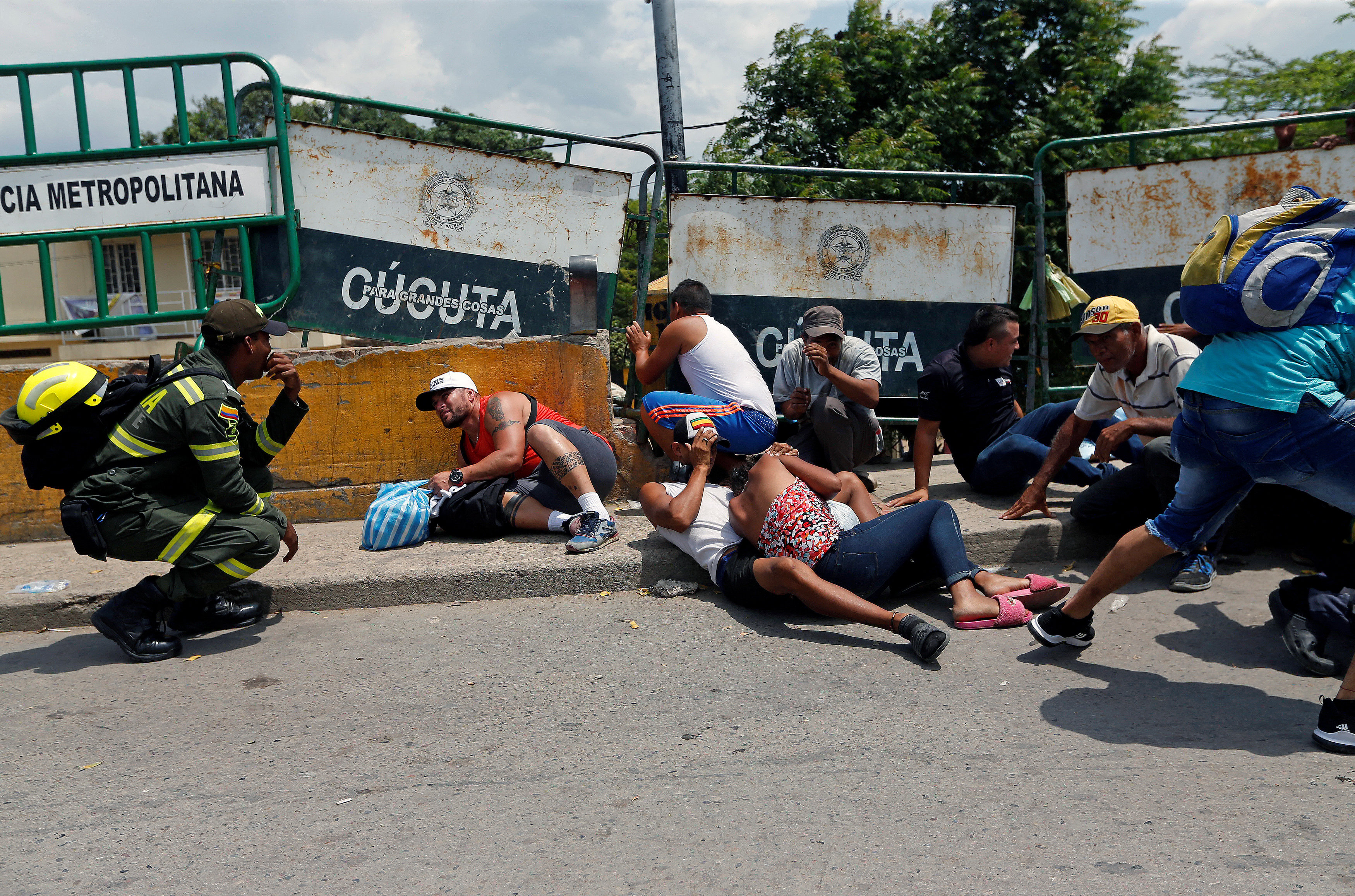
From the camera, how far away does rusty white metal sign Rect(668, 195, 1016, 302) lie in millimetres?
6035

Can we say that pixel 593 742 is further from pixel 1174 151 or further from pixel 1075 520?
pixel 1174 151

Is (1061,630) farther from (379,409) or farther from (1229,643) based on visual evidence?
(379,409)

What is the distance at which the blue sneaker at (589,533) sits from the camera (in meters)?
4.69

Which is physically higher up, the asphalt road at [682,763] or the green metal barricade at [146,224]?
the green metal barricade at [146,224]

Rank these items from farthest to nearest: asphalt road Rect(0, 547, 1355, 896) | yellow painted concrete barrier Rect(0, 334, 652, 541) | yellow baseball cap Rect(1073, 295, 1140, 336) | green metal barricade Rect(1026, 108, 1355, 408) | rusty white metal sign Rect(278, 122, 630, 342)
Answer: green metal barricade Rect(1026, 108, 1355, 408) < rusty white metal sign Rect(278, 122, 630, 342) < yellow painted concrete barrier Rect(0, 334, 652, 541) < yellow baseball cap Rect(1073, 295, 1140, 336) < asphalt road Rect(0, 547, 1355, 896)

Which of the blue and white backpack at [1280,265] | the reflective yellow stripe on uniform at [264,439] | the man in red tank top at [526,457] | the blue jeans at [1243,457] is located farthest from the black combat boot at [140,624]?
the blue and white backpack at [1280,265]

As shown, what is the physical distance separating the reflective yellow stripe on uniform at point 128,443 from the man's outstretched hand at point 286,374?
2.13ft

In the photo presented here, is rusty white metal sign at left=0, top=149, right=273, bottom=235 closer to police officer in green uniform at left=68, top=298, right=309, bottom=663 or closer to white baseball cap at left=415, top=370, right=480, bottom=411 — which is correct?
white baseball cap at left=415, top=370, right=480, bottom=411

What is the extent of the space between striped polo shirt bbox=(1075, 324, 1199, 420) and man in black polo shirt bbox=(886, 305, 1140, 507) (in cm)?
41

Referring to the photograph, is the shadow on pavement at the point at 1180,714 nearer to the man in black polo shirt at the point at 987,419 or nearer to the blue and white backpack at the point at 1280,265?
the blue and white backpack at the point at 1280,265

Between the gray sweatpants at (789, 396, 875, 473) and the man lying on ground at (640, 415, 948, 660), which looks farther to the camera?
the gray sweatpants at (789, 396, 875, 473)

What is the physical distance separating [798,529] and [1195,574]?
6.19ft

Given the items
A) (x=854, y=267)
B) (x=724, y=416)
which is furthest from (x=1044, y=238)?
(x=724, y=416)

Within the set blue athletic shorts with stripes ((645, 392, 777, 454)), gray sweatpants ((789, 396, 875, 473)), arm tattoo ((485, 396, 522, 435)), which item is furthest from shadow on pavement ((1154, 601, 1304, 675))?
arm tattoo ((485, 396, 522, 435))
